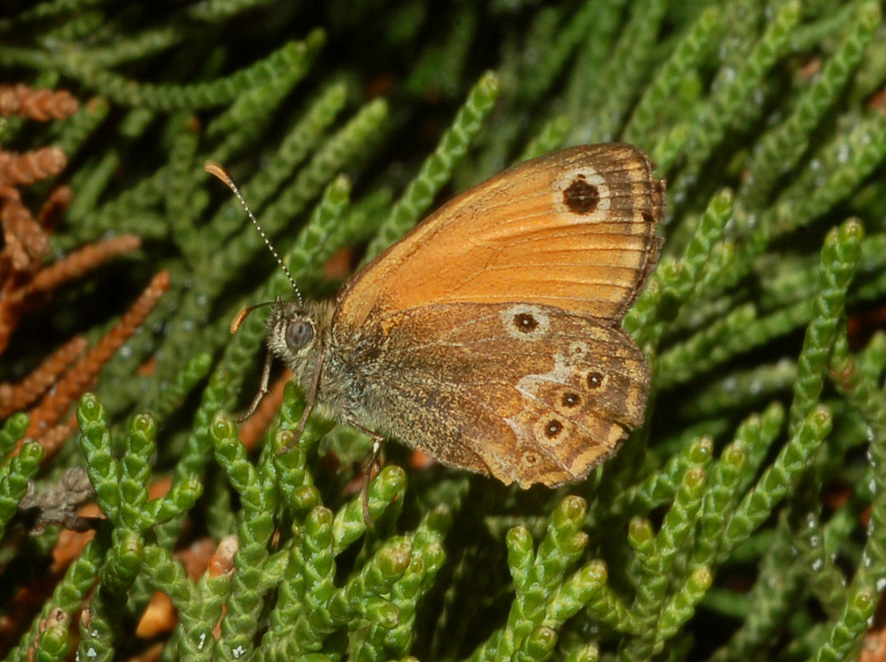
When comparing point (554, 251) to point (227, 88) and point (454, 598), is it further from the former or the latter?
point (227, 88)

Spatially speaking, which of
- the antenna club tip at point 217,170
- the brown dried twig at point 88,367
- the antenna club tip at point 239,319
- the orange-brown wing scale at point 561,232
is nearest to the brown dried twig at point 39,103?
the antenna club tip at point 217,170

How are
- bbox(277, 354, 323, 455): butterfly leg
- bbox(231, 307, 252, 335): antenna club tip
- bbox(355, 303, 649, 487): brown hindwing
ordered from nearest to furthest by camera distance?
1. bbox(277, 354, 323, 455): butterfly leg
2. bbox(355, 303, 649, 487): brown hindwing
3. bbox(231, 307, 252, 335): antenna club tip

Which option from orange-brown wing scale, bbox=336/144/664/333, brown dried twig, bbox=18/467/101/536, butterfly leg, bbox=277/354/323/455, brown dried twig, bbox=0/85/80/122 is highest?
orange-brown wing scale, bbox=336/144/664/333

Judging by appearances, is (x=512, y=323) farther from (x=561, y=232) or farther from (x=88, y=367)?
(x=88, y=367)

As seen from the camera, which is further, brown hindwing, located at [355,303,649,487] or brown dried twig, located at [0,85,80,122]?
brown dried twig, located at [0,85,80,122]

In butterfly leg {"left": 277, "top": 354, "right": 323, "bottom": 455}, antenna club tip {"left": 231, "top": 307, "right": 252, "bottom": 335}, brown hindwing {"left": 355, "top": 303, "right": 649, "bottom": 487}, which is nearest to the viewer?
butterfly leg {"left": 277, "top": 354, "right": 323, "bottom": 455}

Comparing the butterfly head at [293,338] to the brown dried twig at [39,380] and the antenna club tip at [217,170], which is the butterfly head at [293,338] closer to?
the antenna club tip at [217,170]

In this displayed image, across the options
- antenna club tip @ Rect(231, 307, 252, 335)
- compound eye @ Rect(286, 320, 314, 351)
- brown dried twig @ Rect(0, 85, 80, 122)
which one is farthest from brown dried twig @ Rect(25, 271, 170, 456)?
brown dried twig @ Rect(0, 85, 80, 122)

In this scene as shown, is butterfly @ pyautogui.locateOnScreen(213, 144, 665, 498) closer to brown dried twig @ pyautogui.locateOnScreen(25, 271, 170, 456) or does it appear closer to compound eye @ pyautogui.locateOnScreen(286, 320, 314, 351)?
compound eye @ pyautogui.locateOnScreen(286, 320, 314, 351)
